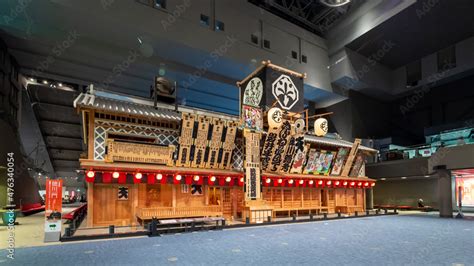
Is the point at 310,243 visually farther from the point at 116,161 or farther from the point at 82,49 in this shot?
the point at 82,49

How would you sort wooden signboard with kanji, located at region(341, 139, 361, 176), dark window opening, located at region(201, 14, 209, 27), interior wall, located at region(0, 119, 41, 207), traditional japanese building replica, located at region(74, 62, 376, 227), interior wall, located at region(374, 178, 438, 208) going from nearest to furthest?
traditional japanese building replica, located at region(74, 62, 376, 227) < interior wall, located at region(0, 119, 41, 207) < dark window opening, located at region(201, 14, 209, 27) < wooden signboard with kanji, located at region(341, 139, 361, 176) < interior wall, located at region(374, 178, 438, 208)

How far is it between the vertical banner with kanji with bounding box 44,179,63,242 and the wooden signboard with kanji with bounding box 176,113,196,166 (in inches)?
222

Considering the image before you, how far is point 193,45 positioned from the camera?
18.2 meters

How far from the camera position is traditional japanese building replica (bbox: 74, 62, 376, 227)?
12641 mm

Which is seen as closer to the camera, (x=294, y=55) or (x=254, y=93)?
(x=254, y=93)

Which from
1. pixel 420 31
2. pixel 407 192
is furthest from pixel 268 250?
pixel 420 31

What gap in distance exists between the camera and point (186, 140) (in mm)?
14477

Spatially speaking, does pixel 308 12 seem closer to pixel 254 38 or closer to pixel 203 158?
pixel 254 38

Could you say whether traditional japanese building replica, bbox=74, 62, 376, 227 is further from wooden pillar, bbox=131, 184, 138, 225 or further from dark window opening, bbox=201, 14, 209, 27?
dark window opening, bbox=201, 14, 209, 27

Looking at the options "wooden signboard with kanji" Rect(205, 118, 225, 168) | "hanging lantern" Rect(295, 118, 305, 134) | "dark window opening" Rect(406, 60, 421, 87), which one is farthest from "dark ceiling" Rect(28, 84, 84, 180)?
"dark window opening" Rect(406, 60, 421, 87)

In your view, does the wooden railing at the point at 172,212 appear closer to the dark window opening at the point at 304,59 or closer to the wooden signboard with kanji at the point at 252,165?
the wooden signboard with kanji at the point at 252,165

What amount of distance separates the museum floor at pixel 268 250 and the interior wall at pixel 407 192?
14059mm

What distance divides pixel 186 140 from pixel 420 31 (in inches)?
808

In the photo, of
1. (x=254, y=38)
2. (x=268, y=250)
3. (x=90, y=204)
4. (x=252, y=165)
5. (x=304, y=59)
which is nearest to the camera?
(x=268, y=250)
